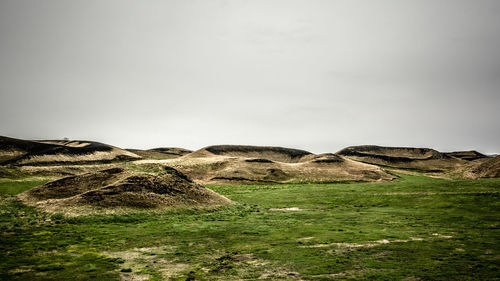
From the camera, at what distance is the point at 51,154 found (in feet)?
297

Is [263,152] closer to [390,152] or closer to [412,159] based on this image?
[412,159]

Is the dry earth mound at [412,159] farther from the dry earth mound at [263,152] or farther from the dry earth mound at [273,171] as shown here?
the dry earth mound at [273,171]

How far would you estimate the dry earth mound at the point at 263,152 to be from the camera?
126 meters

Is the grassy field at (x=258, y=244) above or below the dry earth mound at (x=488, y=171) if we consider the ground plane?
below

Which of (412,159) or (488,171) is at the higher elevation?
(412,159)

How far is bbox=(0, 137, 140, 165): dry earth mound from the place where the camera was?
86375mm

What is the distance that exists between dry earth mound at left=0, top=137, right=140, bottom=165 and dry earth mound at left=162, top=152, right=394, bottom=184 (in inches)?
1254

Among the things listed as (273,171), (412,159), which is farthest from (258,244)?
(412,159)

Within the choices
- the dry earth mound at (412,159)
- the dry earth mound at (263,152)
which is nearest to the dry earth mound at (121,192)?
the dry earth mound at (263,152)

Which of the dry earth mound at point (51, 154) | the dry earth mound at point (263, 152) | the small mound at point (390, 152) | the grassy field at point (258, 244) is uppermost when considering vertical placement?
the small mound at point (390, 152)

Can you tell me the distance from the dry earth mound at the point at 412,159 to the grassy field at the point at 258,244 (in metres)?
92.1

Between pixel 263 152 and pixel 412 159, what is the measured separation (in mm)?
64049

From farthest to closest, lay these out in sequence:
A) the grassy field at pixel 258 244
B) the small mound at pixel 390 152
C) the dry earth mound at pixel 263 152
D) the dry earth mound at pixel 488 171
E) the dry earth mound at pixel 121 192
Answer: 1. the small mound at pixel 390 152
2. the dry earth mound at pixel 263 152
3. the dry earth mound at pixel 488 171
4. the dry earth mound at pixel 121 192
5. the grassy field at pixel 258 244

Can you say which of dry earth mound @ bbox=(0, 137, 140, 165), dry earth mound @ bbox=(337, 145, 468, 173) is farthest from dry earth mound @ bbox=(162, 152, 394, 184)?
dry earth mound @ bbox=(337, 145, 468, 173)
